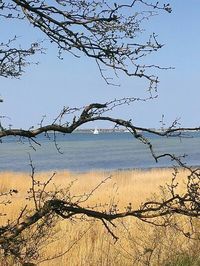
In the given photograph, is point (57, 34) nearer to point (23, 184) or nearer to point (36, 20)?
point (36, 20)

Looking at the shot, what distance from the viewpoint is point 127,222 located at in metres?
10.1

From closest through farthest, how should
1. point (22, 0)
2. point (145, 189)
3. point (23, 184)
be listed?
point (22, 0), point (145, 189), point (23, 184)

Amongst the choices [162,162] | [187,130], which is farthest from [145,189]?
[162,162]

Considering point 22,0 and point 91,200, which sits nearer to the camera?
point 22,0

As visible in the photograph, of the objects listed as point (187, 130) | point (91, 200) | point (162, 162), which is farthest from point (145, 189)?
point (162, 162)

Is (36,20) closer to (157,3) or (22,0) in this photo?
(22,0)

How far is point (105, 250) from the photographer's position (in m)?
8.16

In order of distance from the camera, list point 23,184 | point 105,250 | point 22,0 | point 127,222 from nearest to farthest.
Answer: point 22,0
point 105,250
point 127,222
point 23,184

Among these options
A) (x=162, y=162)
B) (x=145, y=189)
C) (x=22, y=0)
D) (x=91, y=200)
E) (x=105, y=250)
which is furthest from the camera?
(x=162, y=162)

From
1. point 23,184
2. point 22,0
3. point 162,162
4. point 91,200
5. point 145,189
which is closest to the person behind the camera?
point 22,0

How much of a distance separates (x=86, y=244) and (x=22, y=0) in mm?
6073

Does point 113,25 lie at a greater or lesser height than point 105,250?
greater

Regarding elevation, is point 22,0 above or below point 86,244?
above

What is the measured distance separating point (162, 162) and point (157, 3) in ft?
150
